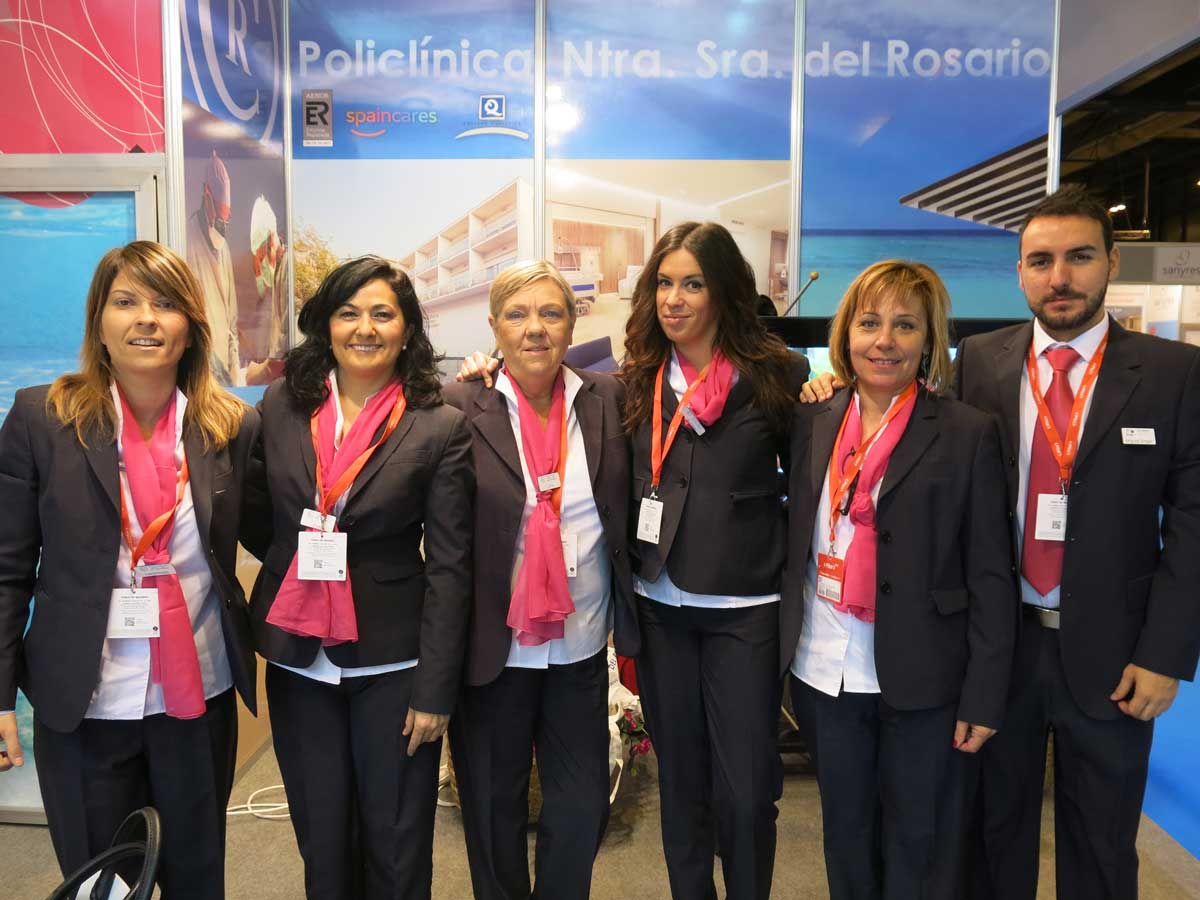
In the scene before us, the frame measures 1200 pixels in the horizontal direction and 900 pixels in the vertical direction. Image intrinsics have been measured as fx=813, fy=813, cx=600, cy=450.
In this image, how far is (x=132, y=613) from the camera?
171cm

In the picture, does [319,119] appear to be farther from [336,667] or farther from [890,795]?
[890,795]

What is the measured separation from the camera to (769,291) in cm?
465

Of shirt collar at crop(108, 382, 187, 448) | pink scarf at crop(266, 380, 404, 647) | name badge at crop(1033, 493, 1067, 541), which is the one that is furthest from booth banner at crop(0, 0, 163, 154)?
name badge at crop(1033, 493, 1067, 541)

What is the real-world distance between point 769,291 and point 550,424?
2916 mm

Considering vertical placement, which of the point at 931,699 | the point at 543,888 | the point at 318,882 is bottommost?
the point at 543,888

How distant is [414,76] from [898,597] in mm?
4064

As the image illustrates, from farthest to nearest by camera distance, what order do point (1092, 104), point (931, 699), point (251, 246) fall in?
point (251, 246)
point (1092, 104)
point (931, 699)

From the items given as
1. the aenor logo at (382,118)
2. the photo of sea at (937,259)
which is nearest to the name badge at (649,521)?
the photo of sea at (937,259)

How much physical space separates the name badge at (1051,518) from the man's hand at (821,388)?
0.55 meters

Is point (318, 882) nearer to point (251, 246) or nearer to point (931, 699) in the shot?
point (931, 699)

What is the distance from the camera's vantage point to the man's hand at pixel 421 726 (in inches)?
73.6

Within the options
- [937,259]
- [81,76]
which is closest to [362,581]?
[81,76]

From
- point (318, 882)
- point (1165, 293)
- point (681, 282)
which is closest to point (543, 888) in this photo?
point (318, 882)

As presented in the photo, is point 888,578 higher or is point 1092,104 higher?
point 1092,104
